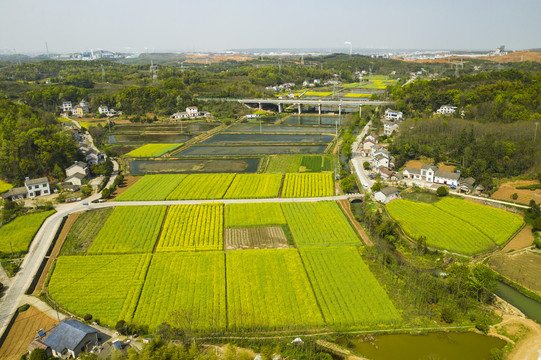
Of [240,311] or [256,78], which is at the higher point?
[256,78]

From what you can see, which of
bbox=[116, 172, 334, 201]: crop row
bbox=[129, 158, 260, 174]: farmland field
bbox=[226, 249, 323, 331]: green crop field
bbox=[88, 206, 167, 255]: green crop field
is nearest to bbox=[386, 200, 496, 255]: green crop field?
bbox=[116, 172, 334, 201]: crop row

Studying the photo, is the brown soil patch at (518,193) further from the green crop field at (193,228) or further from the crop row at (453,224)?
the green crop field at (193,228)

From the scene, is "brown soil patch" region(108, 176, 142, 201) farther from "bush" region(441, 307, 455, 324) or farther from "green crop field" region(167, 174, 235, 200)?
"bush" region(441, 307, 455, 324)

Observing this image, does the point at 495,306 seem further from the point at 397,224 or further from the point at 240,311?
the point at 240,311

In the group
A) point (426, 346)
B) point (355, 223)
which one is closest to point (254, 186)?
point (355, 223)

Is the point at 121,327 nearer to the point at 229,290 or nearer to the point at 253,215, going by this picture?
the point at 229,290

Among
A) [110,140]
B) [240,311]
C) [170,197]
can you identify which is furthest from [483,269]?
[110,140]
